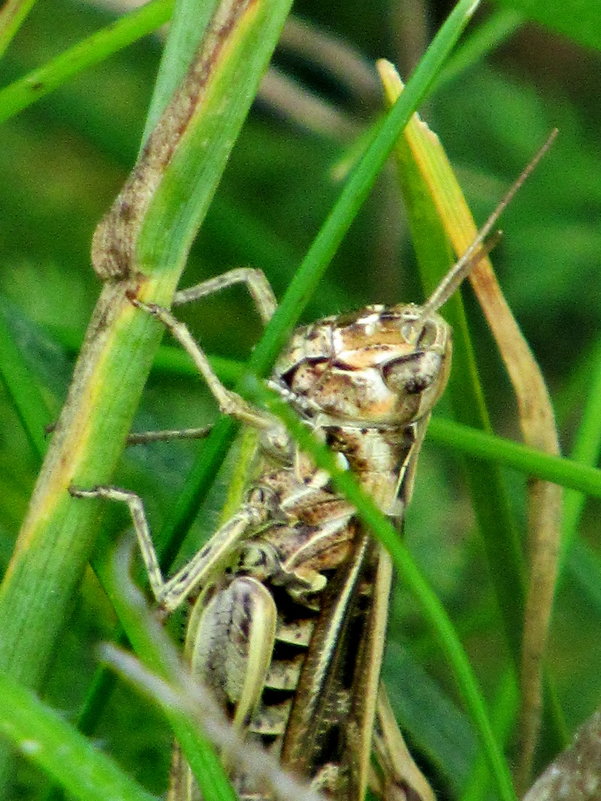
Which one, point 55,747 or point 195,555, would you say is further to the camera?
point 195,555

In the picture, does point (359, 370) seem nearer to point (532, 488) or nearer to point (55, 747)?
point (532, 488)

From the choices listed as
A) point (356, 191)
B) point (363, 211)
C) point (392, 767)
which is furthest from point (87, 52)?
point (363, 211)

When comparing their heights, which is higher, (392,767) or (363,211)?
(363,211)

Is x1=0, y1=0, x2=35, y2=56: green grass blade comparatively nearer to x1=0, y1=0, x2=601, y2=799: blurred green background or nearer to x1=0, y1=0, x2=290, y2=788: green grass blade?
x1=0, y1=0, x2=290, y2=788: green grass blade

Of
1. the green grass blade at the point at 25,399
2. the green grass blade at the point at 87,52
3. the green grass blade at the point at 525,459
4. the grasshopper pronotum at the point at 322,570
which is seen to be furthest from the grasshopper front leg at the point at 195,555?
the green grass blade at the point at 87,52

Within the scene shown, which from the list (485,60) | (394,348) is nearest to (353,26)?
(485,60)

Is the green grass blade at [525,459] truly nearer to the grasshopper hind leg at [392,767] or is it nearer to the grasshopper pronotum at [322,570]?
the grasshopper pronotum at [322,570]

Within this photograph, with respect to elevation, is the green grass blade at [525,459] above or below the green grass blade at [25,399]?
above
